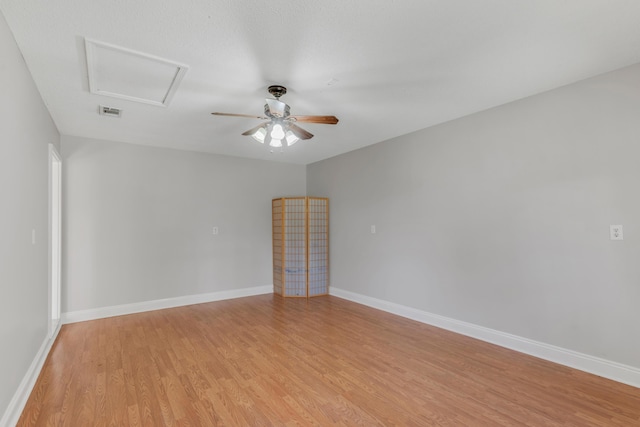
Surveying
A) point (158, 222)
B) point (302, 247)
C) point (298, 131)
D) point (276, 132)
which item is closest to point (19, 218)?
point (276, 132)

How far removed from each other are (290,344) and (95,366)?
1750 millimetres

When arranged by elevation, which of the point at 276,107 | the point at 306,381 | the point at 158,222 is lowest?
the point at 306,381

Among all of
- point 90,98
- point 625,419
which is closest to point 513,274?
point 625,419

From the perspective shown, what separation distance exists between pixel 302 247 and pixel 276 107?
316 centimetres

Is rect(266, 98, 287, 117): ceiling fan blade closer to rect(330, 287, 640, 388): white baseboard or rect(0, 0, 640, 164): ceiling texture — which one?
rect(0, 0, 640, 164): ceiling texture

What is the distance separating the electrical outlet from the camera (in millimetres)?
2430

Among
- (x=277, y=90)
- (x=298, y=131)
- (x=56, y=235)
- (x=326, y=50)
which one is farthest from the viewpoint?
(x=56, y=235)

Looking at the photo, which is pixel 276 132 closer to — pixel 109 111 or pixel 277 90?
pixel 277 90

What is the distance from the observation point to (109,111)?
315 cm

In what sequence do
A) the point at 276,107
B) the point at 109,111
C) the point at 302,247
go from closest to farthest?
the point at 276,107, the point at 109,111, the point at 302,247

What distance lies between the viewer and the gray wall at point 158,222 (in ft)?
13.2

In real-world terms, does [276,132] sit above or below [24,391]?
above

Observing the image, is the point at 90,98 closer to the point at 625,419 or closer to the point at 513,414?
the point at 513,414

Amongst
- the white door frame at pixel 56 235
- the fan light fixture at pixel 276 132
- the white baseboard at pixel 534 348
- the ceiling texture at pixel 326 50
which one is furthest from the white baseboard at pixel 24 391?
the white baseboard at pixel 534 348
